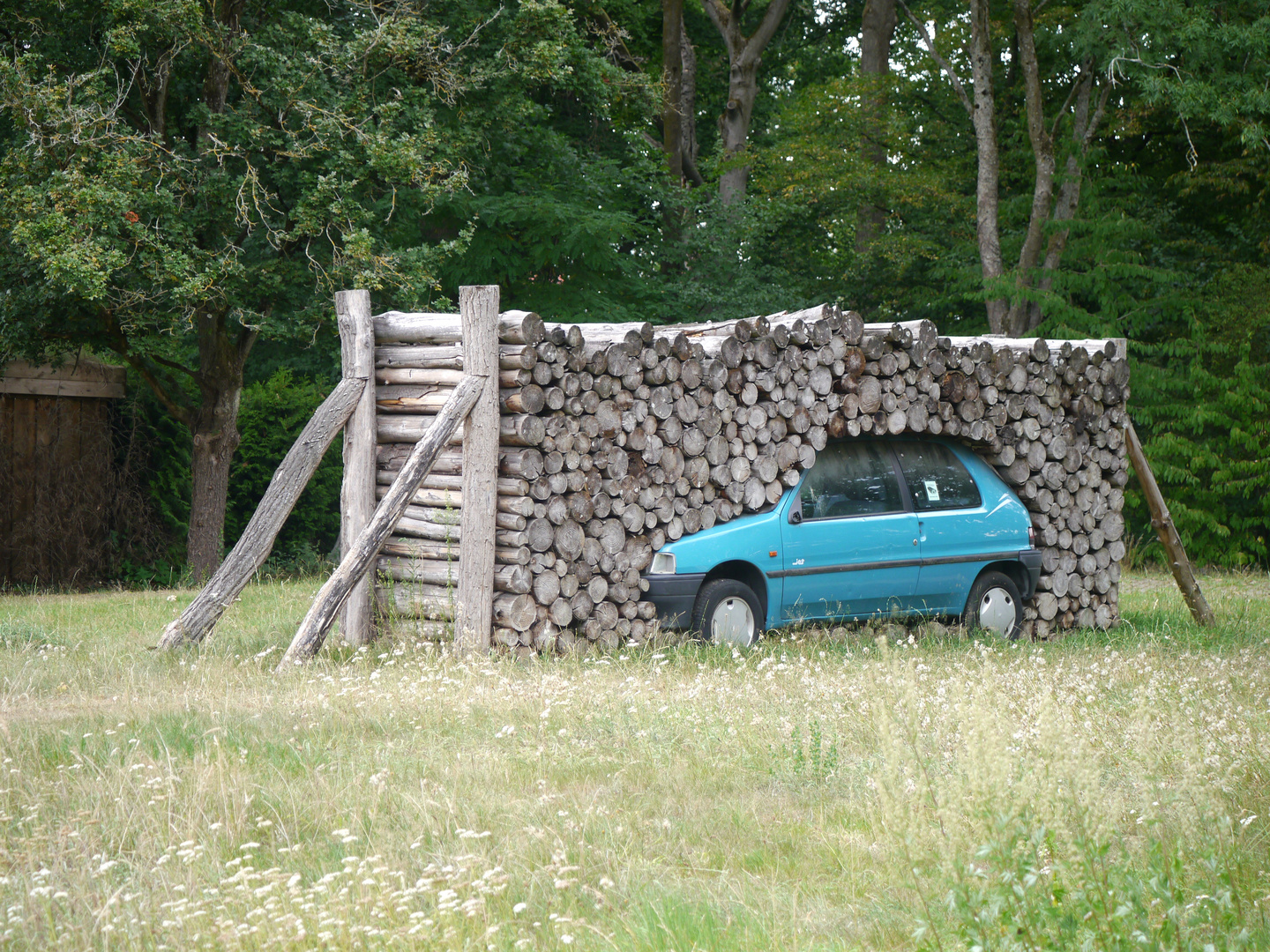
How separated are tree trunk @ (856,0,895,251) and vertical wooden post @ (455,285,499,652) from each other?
563 inches

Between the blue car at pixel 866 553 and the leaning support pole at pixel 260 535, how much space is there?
99.0 inches

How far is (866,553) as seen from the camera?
9.13 meters

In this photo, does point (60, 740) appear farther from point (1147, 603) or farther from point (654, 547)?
point (1147, 603)

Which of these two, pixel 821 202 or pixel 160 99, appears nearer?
pixel 160 99

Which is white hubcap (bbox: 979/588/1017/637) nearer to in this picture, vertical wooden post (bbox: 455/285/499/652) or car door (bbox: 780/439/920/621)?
car door (bbox: 780/439/920/621)

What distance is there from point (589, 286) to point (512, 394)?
9.36 meters

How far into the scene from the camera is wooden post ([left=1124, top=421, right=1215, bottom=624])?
1056cm

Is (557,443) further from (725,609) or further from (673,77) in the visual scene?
(673,77)

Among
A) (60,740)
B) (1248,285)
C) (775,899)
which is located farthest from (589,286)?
(775,899)

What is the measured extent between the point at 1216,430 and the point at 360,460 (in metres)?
13.3

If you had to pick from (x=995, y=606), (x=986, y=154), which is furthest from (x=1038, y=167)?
(x=995, y=606)

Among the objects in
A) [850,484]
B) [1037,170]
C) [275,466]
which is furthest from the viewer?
[1037,170]

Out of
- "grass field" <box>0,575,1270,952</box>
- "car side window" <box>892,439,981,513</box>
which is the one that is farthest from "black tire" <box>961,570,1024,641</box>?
"grass field" <box>0,575,1270,952</box>

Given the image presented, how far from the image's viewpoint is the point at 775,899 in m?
3.79
